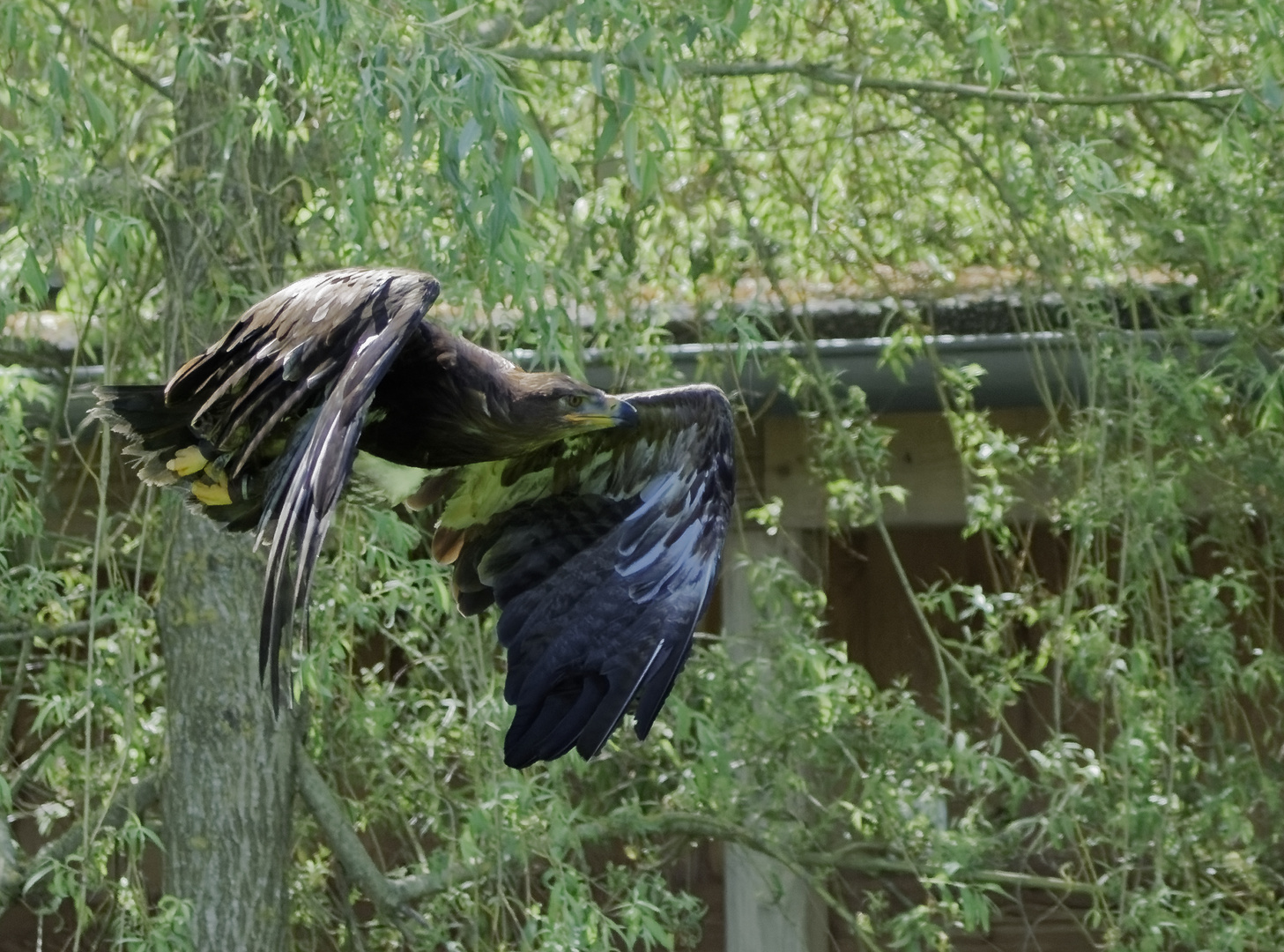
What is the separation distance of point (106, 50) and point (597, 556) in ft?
5.11

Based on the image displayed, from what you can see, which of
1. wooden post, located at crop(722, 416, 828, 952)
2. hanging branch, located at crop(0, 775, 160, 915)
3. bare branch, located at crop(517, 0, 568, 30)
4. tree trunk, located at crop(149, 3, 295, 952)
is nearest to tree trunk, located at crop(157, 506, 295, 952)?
tree trunk, located at crop(149, 3, 295, 952)

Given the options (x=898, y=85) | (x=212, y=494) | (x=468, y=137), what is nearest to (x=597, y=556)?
(x=212, y=494)

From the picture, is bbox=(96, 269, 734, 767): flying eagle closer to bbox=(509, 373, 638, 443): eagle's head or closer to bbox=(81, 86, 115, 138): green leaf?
bbox=(509, 373, 638, 443): eagle's head

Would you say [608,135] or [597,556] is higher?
[608,135]

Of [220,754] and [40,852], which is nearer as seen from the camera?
[40,852]

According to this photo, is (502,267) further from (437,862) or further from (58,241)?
(437,862)

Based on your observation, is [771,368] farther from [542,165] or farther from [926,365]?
[542,165]

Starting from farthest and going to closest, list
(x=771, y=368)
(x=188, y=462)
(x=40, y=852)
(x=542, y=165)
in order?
(x=771, y=368) < (x=40, y=852) < (x=188, y=462) < (x=542, y=165)

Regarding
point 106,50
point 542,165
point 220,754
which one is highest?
point 106,50

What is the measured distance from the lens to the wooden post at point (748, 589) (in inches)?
192

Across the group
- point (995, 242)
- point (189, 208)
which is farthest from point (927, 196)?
point (189, 208)

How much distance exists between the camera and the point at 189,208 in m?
3.99

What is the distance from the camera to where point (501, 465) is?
3604 mm

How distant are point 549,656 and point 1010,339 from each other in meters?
1.82
